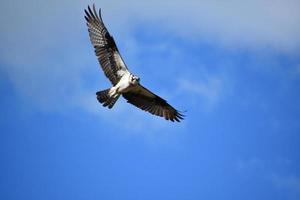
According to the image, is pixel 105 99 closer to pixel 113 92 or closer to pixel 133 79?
pixel 113 92

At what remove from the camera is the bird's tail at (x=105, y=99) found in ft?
58.0

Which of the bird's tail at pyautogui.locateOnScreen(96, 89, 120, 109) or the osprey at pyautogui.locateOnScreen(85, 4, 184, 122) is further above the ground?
the osprey at pyautogui.locateOnScreen(85, 4, 184, 122)

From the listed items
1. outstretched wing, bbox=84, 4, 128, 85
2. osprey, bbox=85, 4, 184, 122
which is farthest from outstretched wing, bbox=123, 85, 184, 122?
outstretched wing, bbox=84, 4, 128, 85

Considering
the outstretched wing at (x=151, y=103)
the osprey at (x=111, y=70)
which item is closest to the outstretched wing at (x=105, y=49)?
the osprey at (x=111, y=70)

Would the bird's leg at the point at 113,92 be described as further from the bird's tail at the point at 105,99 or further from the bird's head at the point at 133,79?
the bird's head at the point at 133,79

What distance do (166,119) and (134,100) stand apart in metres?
1.70

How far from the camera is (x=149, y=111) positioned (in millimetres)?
19812

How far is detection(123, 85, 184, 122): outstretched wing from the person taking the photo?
19.0m

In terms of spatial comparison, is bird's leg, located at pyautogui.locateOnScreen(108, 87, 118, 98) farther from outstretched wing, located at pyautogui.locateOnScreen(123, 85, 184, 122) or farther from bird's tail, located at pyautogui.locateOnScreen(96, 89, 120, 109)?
outstretched wing, located at pyautogui.locateOnScreen(123, 85, 184, 122)

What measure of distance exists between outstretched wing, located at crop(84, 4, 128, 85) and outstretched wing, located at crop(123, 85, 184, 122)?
963mm

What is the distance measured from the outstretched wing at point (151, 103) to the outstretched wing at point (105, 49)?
96 centimetres

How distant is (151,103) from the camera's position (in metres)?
19.7

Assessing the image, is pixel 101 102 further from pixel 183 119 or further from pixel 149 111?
pixel 183 119

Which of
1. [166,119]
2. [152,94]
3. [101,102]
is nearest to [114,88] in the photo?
[101,102]
